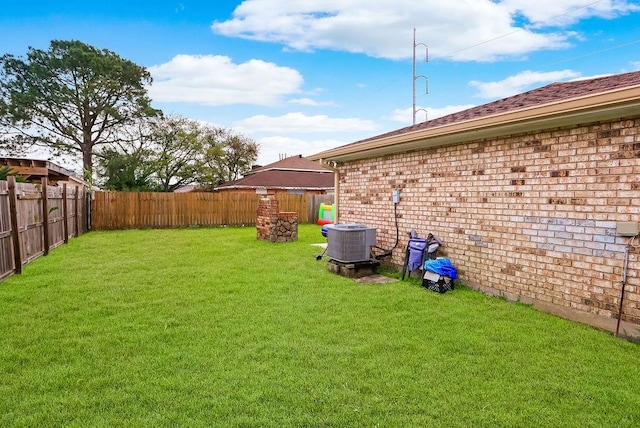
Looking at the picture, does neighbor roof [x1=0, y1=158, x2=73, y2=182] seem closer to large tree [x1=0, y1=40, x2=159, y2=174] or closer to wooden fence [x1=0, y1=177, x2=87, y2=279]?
wooden fence [x1=0, y1=177, x2=87, y2=279]

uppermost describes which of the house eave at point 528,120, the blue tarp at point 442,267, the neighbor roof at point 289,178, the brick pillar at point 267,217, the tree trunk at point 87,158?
the tree trunk at point 87,158

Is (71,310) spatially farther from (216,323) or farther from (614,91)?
(614,91)

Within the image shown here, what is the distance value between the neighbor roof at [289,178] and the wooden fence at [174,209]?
7563 mm

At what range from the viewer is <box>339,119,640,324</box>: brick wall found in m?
4.16

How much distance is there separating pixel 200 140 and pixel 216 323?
2749cm

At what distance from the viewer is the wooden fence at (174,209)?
15.4 m

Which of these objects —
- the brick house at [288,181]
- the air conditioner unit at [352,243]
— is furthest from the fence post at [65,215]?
the brick house at [288,181]

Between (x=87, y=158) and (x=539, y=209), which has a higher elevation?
(x=87, y=158)

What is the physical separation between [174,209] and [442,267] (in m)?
13.3

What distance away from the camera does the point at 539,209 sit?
16.2 feet

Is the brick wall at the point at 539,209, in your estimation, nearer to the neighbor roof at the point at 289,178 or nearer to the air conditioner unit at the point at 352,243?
the air conditioner unit at the point at 352,243

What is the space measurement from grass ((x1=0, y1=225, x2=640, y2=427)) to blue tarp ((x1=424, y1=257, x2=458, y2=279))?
11.1 inches

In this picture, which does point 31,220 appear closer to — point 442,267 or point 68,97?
point 442,267

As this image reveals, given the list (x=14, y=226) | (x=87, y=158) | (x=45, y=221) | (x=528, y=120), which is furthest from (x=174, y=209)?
(x=528, y=120)
